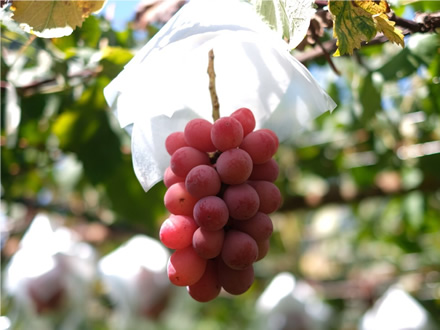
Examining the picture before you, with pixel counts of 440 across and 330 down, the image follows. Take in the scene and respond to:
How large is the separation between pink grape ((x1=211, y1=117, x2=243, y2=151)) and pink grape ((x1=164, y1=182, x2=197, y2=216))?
5 cm

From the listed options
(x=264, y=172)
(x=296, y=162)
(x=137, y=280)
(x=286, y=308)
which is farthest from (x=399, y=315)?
(x=264, y=172)

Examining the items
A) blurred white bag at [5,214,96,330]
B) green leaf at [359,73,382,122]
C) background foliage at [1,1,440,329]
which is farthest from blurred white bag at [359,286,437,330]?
blurred white bag at [5,214,96,330]

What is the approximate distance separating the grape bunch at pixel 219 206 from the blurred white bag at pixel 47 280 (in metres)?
0.87

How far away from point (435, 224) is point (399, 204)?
0.14 metres

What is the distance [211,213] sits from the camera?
42 centimetres

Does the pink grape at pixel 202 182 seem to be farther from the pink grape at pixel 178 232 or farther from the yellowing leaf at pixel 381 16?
the yellowing leaf at pixel 381 16

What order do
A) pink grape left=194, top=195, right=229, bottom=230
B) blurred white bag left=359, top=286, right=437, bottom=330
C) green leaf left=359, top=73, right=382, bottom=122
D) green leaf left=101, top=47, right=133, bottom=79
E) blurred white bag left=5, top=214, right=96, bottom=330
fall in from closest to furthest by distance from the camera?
1. pink grape left=194, top=195, right=229, bottom=230
2. green leaf left=101, top=47, right=133, bottom=79
3. green leaf left=359, top=73, right=382, bottom=122
4. blurred white bag left=359, top=286, right=437, bottom=330
5. blurred white bag left=5, top=214, right=96, bottom=330

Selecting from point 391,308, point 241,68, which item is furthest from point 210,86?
point 391,308

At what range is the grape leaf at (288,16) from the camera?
0.44m

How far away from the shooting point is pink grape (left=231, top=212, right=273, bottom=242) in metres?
0.45

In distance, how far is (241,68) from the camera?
55 centimetres

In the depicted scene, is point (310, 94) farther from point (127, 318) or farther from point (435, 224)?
point (435, 224)

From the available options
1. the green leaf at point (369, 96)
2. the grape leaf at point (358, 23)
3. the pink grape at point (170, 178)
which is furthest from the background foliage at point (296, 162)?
the pink grape at point (170, 178)

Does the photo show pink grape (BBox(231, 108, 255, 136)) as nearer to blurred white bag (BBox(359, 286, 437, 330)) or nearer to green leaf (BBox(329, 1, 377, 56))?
green leaf (BBox(329, 1, 377, 56))
